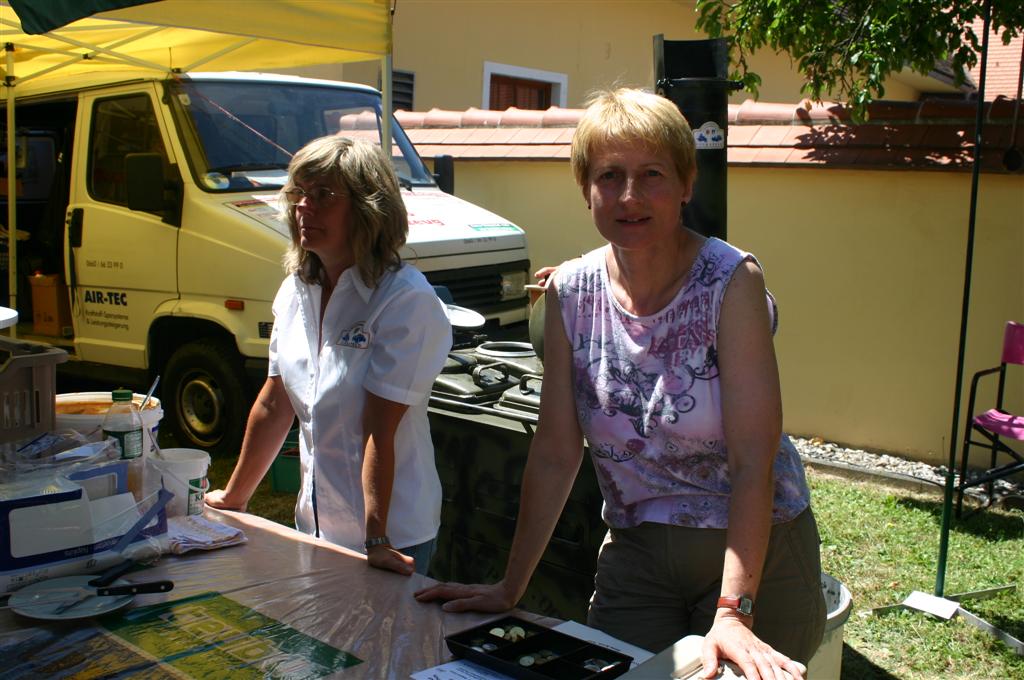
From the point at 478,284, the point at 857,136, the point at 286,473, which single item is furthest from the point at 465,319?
the point at 857,136

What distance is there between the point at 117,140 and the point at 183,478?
4.73m

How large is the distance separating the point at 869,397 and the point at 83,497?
5.96 meters

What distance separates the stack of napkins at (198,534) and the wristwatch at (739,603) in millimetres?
1198

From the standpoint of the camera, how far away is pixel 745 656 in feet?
5.15

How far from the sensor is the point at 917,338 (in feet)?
22.0

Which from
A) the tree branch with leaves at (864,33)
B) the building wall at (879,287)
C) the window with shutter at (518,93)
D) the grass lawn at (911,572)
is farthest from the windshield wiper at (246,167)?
the window with shutter at (518,93)

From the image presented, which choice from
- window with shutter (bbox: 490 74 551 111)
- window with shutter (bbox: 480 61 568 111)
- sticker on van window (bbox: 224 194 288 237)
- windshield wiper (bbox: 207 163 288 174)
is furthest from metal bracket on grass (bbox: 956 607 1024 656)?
window with shutter (bbox: 490 74 551 111)

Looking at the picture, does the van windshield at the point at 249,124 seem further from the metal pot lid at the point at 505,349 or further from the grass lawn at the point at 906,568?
the metal pot lid at the point at 505,349

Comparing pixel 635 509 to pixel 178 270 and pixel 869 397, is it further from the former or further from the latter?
pixel 869 397

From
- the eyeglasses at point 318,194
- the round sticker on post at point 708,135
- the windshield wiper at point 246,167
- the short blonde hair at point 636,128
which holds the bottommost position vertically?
the eyeglasses at point 318,194

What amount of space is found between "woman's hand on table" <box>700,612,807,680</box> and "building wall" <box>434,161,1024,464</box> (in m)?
5.42

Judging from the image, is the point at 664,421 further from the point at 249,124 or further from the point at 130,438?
the point at 249,124

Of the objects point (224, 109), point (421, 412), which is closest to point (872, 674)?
point (421, 412)

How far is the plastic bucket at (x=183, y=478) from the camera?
2.40 metres
